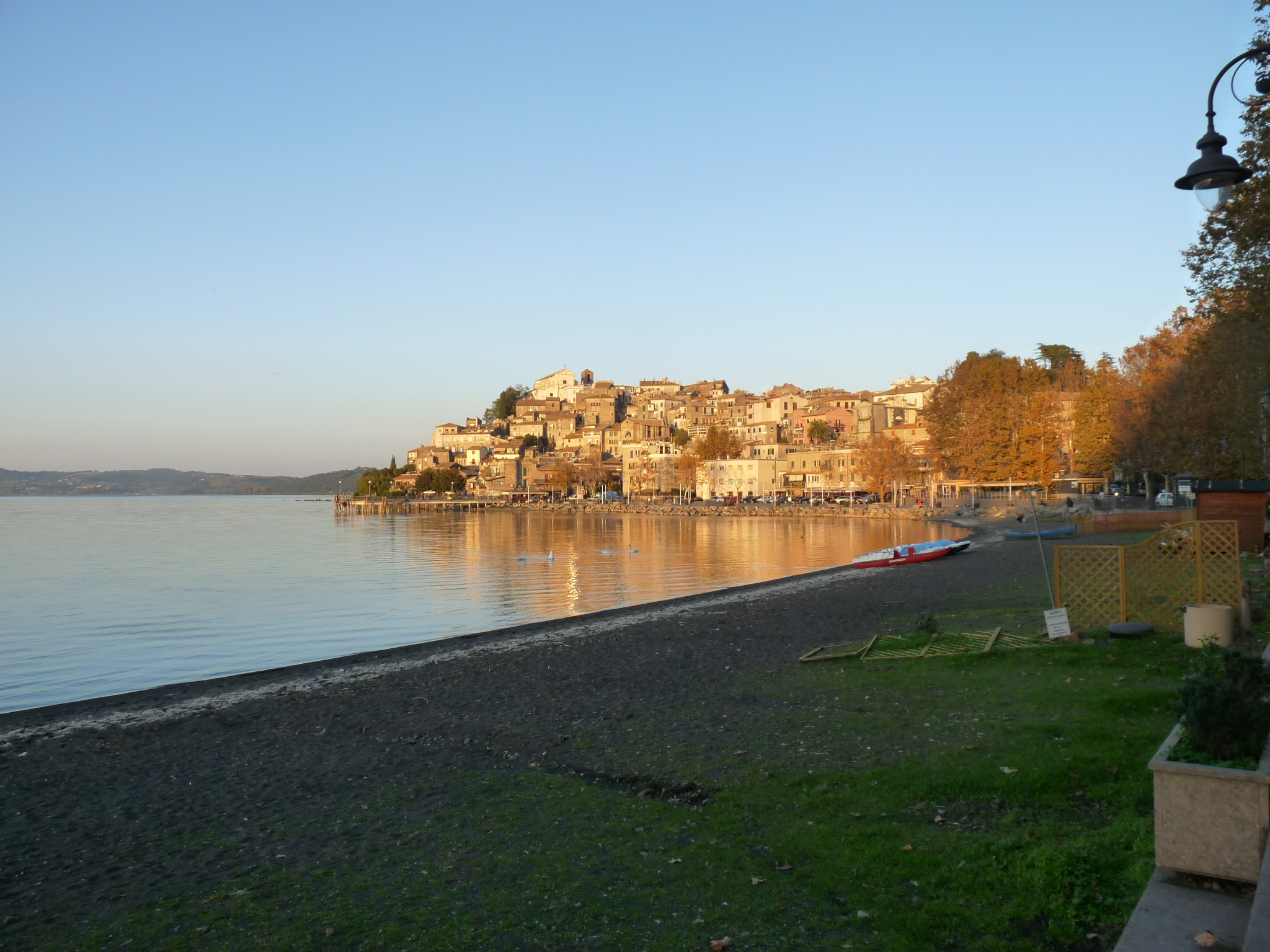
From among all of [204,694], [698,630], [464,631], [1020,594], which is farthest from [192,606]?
[1020,594]

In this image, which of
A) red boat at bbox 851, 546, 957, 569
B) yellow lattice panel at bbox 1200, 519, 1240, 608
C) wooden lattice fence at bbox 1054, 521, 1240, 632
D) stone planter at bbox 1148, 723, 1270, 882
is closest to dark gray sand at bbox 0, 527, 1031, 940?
wooden lattice fence at bbox 1054, 521, 1240, 632

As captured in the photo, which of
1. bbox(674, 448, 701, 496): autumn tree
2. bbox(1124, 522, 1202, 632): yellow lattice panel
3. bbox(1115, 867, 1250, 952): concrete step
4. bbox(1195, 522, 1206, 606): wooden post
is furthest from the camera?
bbox(674, 448, 701, 496): autumn tree

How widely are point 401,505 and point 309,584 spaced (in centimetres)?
12748

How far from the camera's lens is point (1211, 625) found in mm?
10828

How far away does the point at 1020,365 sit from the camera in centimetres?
7212

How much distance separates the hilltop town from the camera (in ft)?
378

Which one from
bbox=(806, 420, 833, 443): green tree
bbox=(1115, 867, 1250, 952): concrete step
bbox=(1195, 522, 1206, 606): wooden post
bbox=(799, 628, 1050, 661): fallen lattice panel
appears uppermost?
bbox=(806, 420, 833, 443): green tree

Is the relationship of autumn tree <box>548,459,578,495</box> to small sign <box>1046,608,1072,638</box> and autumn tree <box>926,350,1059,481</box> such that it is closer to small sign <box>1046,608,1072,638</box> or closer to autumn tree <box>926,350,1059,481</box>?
autumn tree <box>926,350,1059,481</box>

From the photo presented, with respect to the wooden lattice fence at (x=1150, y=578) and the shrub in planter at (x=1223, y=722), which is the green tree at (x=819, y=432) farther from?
the shrub in planter at (x=1223, y=722)

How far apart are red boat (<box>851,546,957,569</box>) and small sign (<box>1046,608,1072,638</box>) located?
2430 centimetres

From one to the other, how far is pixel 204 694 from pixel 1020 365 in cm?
7078

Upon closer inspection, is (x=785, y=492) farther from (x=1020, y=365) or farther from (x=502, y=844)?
(x=502, y=844)

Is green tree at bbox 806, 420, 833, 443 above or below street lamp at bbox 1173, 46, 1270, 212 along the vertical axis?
above

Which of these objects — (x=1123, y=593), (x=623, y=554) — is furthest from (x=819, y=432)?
(x=1123, y=593)
